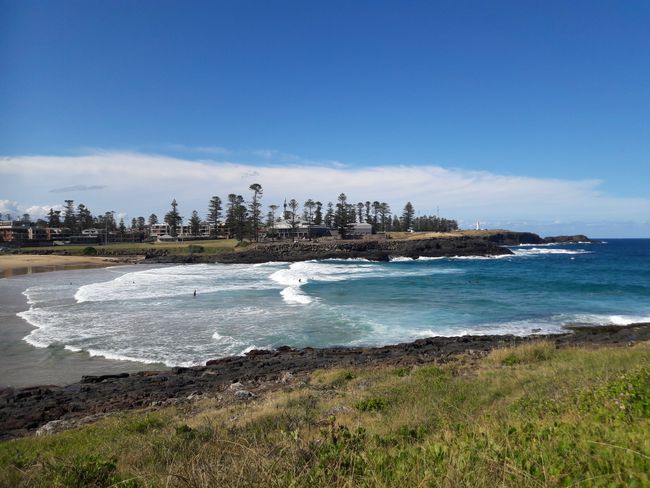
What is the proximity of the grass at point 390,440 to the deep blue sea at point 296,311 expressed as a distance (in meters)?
9.12

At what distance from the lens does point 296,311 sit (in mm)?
26703

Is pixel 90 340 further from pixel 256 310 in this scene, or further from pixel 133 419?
pixel 133 419

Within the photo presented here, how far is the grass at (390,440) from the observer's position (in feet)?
11.2

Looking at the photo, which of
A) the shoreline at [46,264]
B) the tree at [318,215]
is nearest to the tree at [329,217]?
the tree at [318,215]

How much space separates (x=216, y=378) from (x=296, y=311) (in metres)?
12.5

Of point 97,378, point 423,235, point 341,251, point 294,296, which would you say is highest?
point 423,235

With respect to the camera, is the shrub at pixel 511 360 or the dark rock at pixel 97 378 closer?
the shrub at pixel 511 360

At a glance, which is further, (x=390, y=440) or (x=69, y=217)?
(x=69, y=217)

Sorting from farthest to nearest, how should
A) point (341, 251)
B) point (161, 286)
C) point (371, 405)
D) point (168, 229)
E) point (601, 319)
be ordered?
point (168, 229)
point (341, 251)
point (161, 286)
point (601, 319)
point (371, 405)

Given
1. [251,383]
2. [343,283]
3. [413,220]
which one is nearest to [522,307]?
[343,283]

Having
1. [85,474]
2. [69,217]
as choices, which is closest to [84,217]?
[69,217]

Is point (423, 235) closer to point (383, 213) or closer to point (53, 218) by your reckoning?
point (383, 213)

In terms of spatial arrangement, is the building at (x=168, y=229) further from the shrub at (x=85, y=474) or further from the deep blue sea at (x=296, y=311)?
the shrub at (x=85, y=474)

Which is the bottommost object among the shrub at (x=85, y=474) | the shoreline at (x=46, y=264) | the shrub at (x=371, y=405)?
the shoreline at (x=46, y=264)
